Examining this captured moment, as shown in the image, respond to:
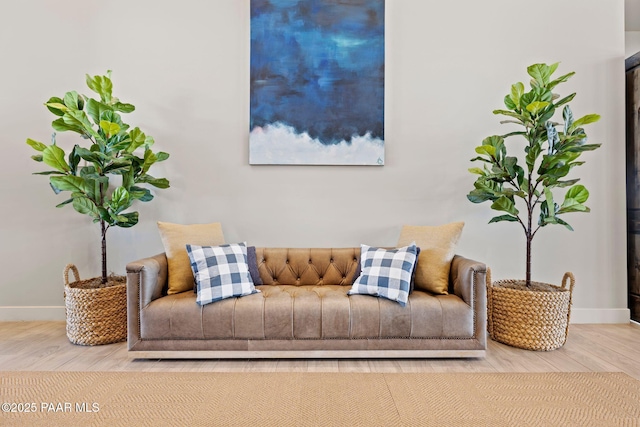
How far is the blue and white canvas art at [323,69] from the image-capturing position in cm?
310

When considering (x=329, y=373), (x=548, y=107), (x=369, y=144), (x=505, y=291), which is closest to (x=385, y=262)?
(x=329, y=373)

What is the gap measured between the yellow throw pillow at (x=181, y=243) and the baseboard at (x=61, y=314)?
1491 mm

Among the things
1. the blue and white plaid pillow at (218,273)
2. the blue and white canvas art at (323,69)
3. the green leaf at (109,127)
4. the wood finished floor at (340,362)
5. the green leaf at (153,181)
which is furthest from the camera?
the blue and white canvas art at (323,69)

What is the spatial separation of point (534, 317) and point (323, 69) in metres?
2.64

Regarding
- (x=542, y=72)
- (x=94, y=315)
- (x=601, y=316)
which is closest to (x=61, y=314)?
(x=94, y=315)

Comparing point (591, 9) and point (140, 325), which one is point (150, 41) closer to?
point (140, 325)

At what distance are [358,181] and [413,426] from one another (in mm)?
2031

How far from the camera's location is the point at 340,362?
7.48 ft

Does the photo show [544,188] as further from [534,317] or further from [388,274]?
[388,274]

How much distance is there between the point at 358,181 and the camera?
10.3 ft

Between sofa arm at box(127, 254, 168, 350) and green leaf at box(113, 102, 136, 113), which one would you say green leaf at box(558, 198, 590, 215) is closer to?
sofa arm at box(127, 254, 168, 350)

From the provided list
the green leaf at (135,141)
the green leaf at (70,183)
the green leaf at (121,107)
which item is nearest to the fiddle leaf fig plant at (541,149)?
the green leaf at (135,141)

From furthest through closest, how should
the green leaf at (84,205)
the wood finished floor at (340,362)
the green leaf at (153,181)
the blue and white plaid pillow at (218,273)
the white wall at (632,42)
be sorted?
the white wall at (632,42) → the green leaf at (153,181) → the green leaf at (84,205) → the blue and white plaid pillow at (218,273) → the wood finished floor at (340,362)

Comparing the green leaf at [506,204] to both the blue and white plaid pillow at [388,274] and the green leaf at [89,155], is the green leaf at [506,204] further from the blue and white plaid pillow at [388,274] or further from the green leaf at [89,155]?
the green leaf at [89,155]
